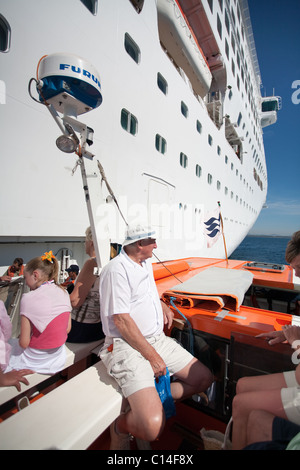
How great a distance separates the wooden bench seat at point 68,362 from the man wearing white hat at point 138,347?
0.30 metres

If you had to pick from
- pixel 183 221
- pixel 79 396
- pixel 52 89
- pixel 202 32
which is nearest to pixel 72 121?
pixel 52 89

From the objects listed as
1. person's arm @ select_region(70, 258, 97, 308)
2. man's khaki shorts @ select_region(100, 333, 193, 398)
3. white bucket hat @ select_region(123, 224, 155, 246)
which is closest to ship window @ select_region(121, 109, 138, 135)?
white bucket hat @ select_region(123, 224, 155, 246)

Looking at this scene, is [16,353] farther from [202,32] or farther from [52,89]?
[202,32]

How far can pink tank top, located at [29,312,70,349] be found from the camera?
1.68 meters

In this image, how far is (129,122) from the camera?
5082mm

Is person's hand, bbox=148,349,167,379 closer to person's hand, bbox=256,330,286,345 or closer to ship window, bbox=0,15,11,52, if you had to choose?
person's hand, bbox=256,330,286,345

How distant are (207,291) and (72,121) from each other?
2108 millimetres

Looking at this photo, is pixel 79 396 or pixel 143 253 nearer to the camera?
pixel 79 396

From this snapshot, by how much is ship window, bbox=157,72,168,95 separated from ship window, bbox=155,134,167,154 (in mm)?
1512

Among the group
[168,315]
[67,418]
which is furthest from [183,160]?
[67,418]

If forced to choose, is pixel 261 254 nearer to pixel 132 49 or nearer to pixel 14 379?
pixel 132 49

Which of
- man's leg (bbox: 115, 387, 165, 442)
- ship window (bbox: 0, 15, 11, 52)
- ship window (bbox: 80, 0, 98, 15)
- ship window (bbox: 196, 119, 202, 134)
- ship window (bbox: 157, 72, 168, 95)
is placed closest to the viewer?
man's leg (bbox: 115, 387, 165, 442)

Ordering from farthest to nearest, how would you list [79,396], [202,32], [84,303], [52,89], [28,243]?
[202,32], [28,243], [84,303], [52,89], [79,396]

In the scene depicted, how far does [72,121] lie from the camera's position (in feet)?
6.83
